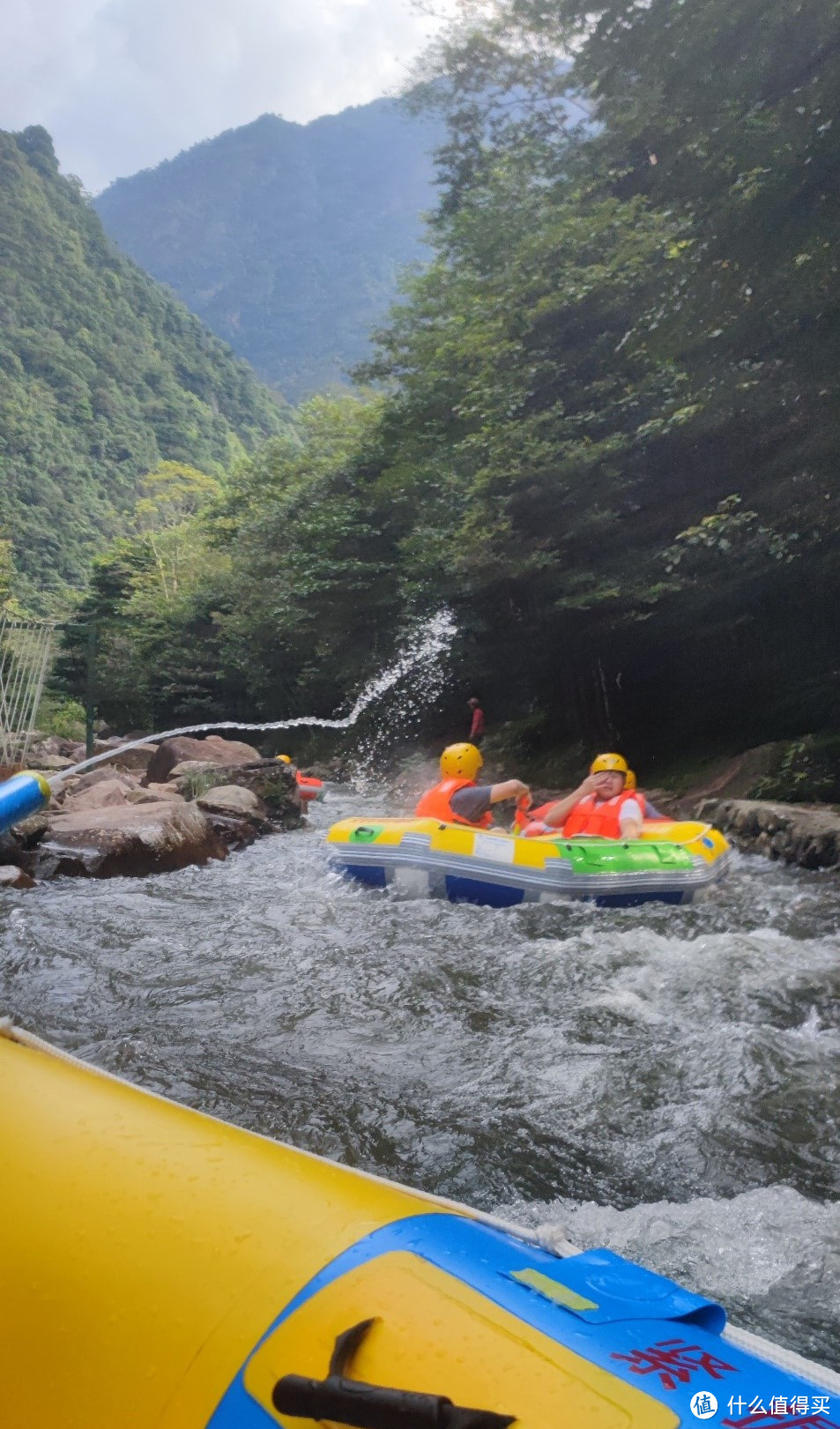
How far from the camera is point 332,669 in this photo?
64.8 ft

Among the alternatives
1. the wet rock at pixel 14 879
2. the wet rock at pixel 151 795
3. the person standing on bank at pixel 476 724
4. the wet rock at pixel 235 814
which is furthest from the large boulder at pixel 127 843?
the person standing on bank at pixel 476 724

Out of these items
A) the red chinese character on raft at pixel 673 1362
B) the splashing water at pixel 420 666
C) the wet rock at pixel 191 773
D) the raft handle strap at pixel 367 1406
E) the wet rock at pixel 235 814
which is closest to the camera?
the raft handle strap at pixel 367 1406

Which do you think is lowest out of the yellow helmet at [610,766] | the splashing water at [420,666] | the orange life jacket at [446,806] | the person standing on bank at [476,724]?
the orange life jacket at [446,806]

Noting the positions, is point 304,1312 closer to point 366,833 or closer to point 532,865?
point 532,865

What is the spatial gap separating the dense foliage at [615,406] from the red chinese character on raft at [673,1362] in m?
6.56

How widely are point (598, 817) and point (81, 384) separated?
204 ft

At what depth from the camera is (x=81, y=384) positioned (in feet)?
198

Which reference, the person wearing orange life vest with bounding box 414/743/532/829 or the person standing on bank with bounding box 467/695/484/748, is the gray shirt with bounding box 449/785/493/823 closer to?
the person wearing orange life vest with bounding box 414/743/532/829

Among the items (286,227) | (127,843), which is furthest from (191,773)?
(286,227)

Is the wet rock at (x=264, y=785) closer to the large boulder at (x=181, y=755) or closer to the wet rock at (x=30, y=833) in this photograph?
the large boulder at (x=181, y=755)

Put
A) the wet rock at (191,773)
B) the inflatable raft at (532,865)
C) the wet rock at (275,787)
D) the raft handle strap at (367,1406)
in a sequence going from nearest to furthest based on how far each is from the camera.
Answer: the raft handle strap at (367,1406) → the inflatable raft at (532,865) → the wet rock at (275,787) → the wet rock at (191,773)

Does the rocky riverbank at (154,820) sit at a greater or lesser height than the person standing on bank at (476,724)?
lesser

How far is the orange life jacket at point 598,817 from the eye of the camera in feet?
22.1

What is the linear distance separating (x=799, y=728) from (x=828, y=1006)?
23.2 feet
